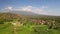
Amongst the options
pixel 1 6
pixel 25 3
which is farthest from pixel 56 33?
pixel 1 6

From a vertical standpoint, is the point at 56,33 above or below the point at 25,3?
below

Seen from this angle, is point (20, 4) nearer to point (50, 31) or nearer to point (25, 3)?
point (25, 3)

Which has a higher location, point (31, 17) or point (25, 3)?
point (25, 3)

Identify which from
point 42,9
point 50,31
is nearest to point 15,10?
point 42,9

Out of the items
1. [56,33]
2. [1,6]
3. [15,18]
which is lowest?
[56,33]

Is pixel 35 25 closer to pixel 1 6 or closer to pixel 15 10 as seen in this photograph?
Answer: pixel 15 10

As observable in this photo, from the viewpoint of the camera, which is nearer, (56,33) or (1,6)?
(56,33)
